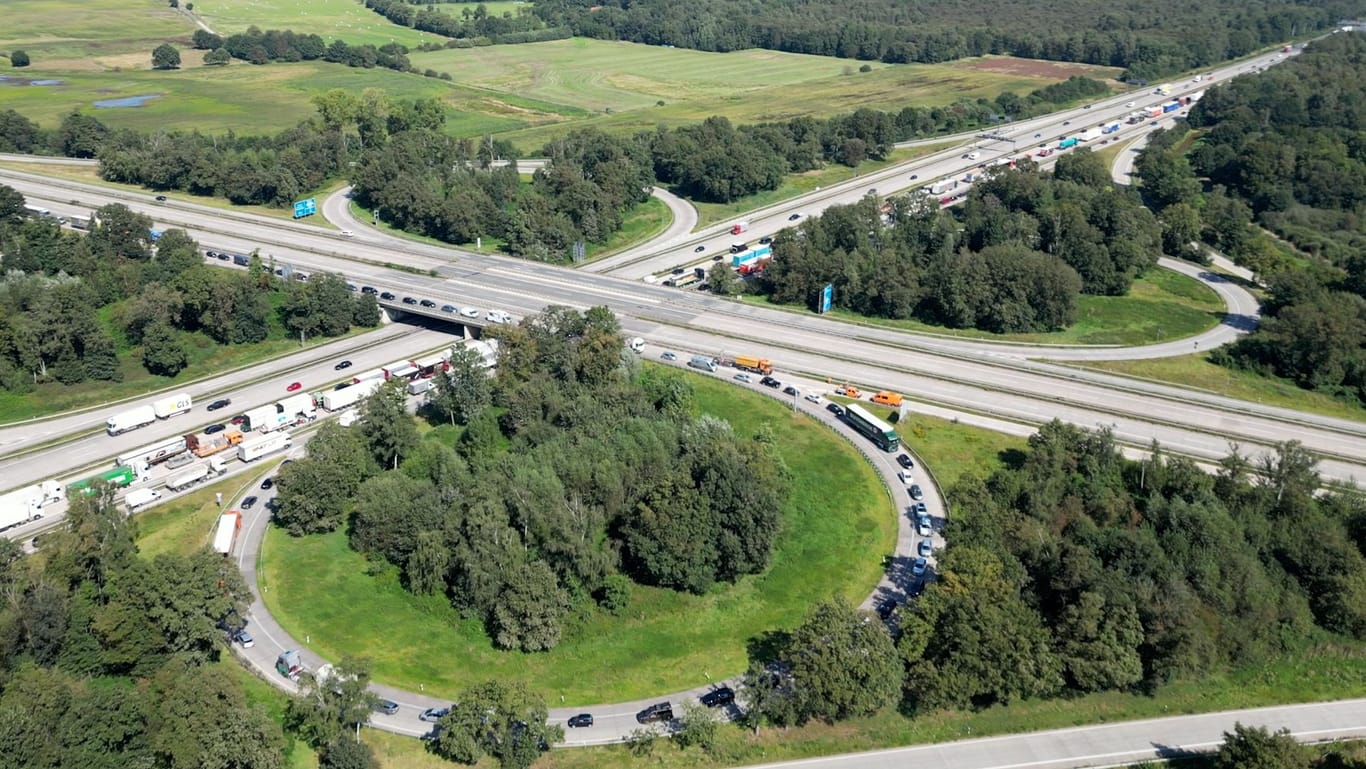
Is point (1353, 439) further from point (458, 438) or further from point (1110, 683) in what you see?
point (458, 438)

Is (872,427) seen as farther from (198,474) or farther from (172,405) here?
(172,405)

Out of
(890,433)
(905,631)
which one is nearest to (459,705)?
(905,631)

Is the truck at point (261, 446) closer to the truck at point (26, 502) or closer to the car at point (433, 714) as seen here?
the truck at point (26, 502)

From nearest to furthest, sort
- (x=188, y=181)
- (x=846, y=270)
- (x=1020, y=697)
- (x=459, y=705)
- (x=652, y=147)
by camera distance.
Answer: (x=459, y=705)
(x=1020, y=697)
(x=846, y=270)
(x=188, y=181)
(x=652, y=147)

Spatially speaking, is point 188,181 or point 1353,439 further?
point 188,181

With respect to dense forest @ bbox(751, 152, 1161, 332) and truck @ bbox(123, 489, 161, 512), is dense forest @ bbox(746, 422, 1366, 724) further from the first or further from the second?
truck @ bbox(123, 489, 161, 512)

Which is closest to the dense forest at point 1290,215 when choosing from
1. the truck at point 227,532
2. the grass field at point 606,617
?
the grass field at point 606,617
